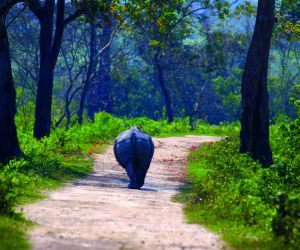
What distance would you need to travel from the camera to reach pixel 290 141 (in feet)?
66.5

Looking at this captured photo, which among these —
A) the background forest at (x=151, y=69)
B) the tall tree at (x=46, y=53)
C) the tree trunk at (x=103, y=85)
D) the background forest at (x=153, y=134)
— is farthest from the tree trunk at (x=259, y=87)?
the tree trunk at (x=103, y=85)

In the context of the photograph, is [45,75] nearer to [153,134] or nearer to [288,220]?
[153,134]

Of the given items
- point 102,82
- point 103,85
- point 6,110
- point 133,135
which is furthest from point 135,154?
point 103,85

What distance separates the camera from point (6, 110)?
20.1 meters

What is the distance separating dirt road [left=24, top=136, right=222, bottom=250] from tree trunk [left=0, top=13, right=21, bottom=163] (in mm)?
2299

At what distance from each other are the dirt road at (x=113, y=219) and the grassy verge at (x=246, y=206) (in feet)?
1.15

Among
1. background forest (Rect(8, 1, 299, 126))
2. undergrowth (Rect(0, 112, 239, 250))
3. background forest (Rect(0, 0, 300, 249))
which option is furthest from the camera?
background forest (Rect(8, 1, 299, 126))

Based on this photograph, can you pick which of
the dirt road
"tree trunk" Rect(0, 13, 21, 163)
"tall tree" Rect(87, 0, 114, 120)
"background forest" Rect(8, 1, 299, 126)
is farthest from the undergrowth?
"background forest" Rect(8, 1, 299, 126)

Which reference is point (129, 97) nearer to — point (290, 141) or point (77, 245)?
point (290, 141)

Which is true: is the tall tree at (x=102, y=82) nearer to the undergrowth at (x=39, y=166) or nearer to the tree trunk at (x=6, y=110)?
the undergrowth at (x=39, y=166)

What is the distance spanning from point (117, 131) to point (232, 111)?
29.2 m

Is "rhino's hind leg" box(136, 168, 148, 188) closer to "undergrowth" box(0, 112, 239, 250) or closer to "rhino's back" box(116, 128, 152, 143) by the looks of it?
"rhino's back" box(116, 128, 152, 143)

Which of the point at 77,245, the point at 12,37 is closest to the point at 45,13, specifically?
the point at 77,245

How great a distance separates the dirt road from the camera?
9328 millimetres
